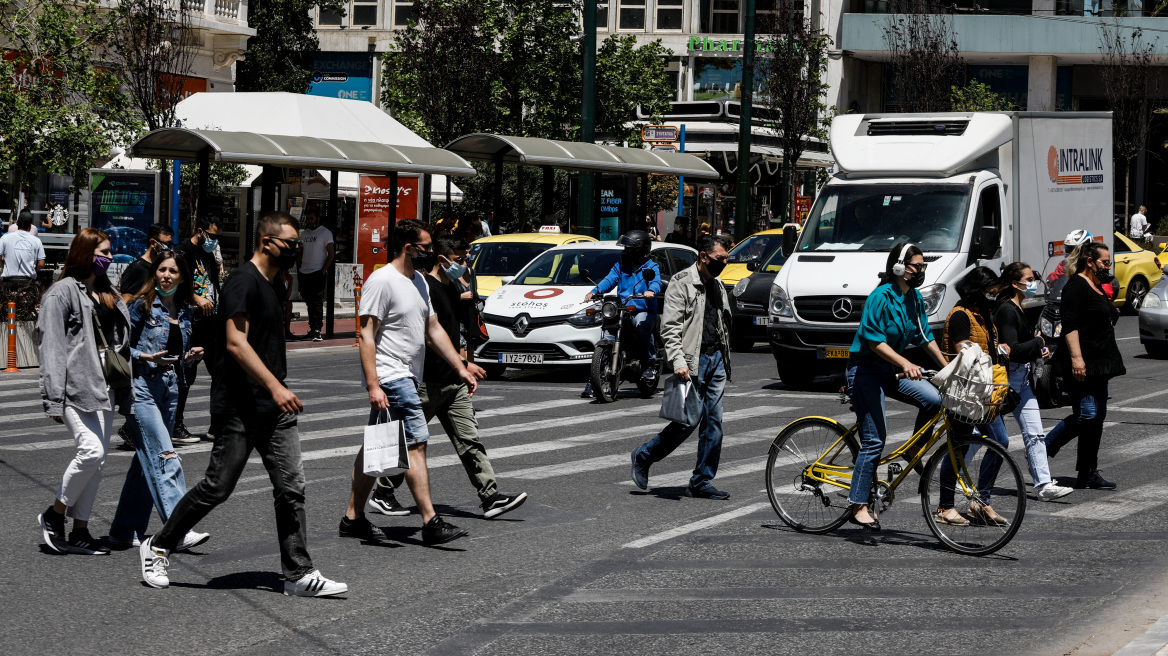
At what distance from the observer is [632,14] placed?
55.7 meters

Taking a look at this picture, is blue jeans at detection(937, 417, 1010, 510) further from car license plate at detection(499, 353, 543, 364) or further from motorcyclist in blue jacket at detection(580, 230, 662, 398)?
car license plate at detection(499, 353, 543, 364)

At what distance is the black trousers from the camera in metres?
6.98

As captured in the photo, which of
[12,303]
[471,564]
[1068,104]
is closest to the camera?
[471,564]

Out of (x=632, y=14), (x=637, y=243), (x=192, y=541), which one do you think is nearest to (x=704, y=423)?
(x=192, y=541)

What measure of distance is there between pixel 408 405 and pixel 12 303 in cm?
1156

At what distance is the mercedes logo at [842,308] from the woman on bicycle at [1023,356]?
5742mm

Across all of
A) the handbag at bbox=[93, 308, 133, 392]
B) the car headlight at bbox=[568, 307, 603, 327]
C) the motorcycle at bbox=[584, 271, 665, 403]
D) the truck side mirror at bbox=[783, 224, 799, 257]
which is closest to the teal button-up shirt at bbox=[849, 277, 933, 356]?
the handbag at bbox=[93, 308, 133, 392]

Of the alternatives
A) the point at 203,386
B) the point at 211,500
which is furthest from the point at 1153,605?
the point at 203,386

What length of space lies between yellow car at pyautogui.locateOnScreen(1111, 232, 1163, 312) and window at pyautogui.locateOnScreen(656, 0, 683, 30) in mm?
28072

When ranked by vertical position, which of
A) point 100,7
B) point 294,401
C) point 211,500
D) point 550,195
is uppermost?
point 100,7

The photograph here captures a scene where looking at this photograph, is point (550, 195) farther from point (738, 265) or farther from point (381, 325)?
point (381, 325)

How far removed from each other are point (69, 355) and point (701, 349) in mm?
4061

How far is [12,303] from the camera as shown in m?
18.1

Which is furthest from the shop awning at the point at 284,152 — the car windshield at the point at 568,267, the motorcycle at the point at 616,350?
the motorcycle at the point at 616,350
